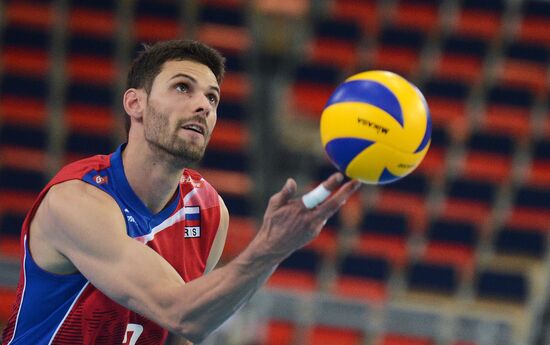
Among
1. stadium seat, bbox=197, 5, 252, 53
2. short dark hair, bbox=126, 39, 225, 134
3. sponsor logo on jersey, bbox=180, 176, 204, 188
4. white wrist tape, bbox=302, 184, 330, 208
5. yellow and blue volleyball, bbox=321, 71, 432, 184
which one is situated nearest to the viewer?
white wrist tape, bbox=302, 184, 330, 208

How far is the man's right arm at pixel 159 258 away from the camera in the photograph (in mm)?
2732

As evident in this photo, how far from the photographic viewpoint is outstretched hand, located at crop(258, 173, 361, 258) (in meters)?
2.72

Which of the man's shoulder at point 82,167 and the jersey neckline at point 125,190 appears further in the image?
the jersey neckline at point 125,190

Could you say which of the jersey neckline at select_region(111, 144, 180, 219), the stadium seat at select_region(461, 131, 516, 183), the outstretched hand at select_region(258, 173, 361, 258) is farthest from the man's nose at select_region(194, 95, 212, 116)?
the stadium seat at select_region(461, 131, 516, 183)

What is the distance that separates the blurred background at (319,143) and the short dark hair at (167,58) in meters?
5.39

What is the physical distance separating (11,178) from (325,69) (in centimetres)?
372

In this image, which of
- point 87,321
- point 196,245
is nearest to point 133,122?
point 196,245

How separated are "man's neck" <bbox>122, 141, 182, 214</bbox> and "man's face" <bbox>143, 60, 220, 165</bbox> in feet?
0.21

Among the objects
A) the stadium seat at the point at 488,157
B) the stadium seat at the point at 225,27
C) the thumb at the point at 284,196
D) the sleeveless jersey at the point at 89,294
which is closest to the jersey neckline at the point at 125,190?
the sleeveless jersey at the point at 89,294

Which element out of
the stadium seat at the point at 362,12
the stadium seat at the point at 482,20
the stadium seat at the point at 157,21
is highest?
the stadium seat at the point at 482,20

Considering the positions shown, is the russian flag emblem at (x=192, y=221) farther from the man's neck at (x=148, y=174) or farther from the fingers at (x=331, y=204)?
the fingers at (x=331, y=204)

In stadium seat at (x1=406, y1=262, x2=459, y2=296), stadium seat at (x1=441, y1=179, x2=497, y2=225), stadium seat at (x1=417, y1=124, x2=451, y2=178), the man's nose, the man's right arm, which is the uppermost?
stadium seat at (x1=417, y1=124, x2=451, y2=178)

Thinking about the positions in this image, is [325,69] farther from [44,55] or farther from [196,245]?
[196,245]

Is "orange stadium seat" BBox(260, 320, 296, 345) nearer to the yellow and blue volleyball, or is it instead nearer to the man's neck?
the man's neck
